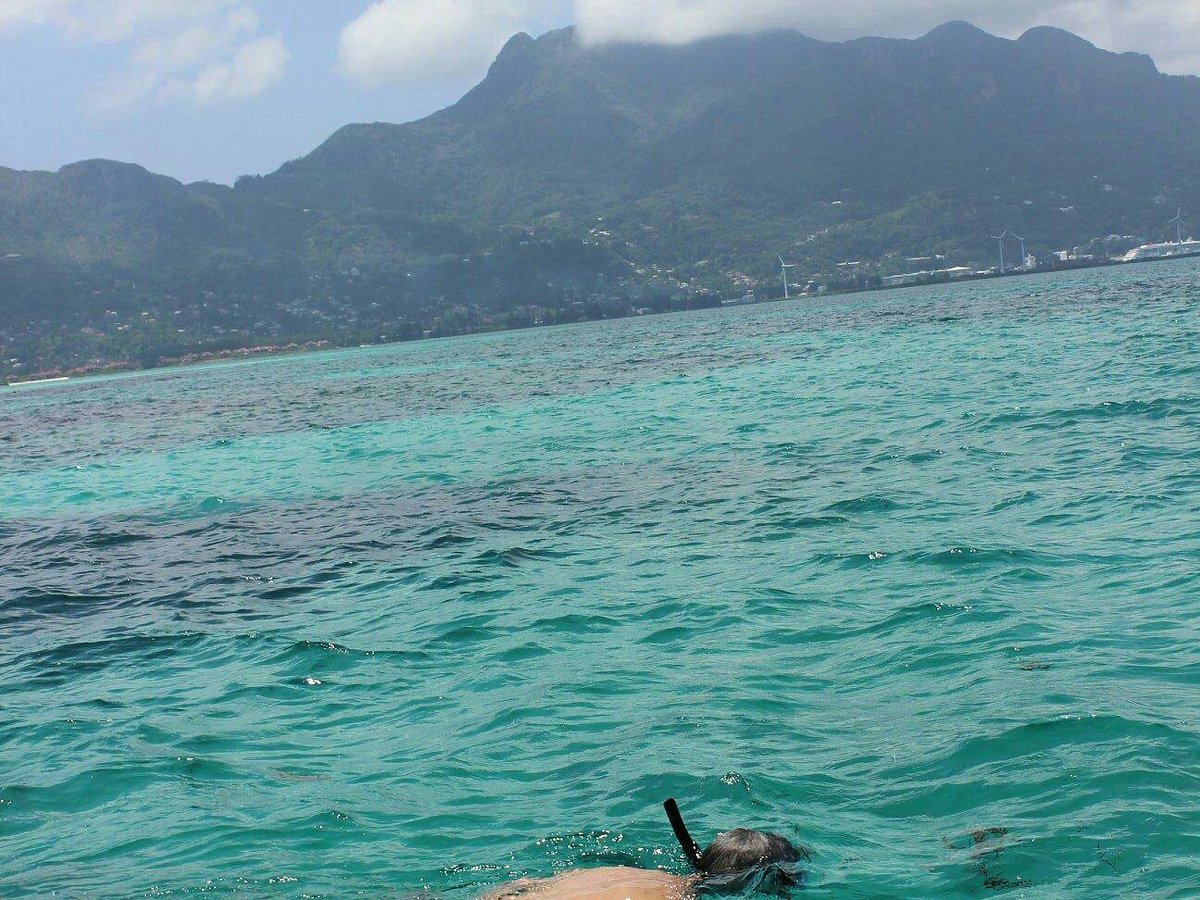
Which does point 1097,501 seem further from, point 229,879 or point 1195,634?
point 229,879

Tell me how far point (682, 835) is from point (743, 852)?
2.04 ft

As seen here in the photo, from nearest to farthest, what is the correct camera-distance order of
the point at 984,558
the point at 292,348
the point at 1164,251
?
1. the point at 984,558
2. the point at 292,348
3. the point at 1164,251

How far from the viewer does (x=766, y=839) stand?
7.00 m

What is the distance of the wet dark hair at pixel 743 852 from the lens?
269 inches

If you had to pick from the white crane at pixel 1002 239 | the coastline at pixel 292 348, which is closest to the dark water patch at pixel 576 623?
the coastline at pixel 292 348

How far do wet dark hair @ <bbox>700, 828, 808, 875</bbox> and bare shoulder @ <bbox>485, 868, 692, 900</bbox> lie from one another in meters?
0.21

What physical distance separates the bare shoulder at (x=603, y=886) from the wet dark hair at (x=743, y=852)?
213 millimetres

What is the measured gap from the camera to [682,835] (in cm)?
648

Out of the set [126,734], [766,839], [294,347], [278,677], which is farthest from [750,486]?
[294,347]

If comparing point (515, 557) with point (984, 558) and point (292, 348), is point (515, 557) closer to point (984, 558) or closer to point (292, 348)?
point (984, 558)

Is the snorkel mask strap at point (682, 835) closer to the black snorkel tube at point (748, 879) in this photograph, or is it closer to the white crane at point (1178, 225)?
the black snorkel tube at point (748, 879)

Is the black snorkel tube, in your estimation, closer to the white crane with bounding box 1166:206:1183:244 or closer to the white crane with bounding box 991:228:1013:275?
the white crane with bounding box 991:228:1013:275

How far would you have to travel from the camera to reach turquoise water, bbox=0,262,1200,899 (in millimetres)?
7633

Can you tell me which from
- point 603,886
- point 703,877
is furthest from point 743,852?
point 603,886
